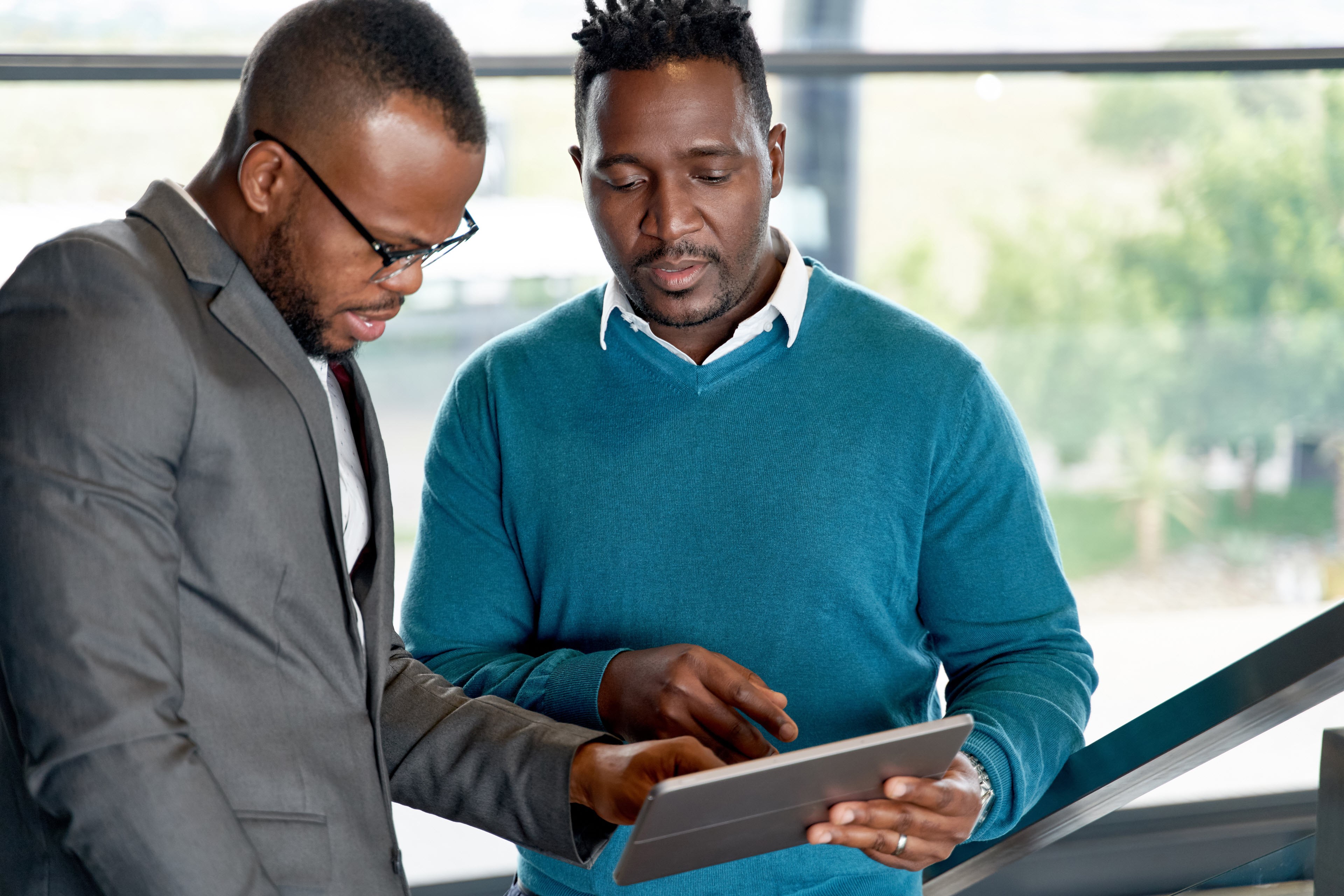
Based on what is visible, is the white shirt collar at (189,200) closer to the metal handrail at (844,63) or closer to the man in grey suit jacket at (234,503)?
the man in grey suit jacket at (234,503)

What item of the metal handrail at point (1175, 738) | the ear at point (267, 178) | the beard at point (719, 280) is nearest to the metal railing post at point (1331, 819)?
the metal handrail at point (1175, 738)

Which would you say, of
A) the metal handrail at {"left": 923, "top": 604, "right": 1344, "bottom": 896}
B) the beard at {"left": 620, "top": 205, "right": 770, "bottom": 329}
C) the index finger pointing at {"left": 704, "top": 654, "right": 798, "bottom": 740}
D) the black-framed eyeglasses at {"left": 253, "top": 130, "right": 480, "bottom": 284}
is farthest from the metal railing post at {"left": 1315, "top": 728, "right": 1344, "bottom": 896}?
the black-framed eyeglasses at {"left": 253, "top": 130, "right": 480, "bottom": 284}

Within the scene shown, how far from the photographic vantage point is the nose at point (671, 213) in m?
1.57

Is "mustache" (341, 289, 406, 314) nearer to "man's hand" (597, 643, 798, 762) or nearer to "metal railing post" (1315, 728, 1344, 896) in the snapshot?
"man's hand" (597, 643, 798, 762)

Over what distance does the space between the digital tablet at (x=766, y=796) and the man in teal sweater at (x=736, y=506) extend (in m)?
0.29

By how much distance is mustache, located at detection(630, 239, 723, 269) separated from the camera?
5.20 feet

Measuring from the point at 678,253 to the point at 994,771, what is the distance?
2.49ft

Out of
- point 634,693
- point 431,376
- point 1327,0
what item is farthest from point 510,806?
point 1327,0

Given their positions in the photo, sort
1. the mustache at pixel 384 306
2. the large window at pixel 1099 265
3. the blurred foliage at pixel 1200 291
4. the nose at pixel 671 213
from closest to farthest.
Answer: the mustache at pixel 384 306 < the nose at pixel 671 213 < the large window at pixel 1099 265 < the blurred foliage at pixel 1200 291

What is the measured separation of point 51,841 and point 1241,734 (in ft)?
3.78

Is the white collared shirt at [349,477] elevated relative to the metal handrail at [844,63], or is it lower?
lower

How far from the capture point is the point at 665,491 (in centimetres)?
162

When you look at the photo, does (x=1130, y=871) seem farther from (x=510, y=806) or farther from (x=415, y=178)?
(x=415, y=178)

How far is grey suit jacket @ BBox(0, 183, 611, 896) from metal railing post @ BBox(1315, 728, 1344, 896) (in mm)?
909
